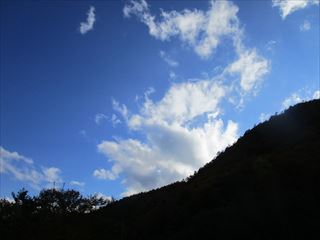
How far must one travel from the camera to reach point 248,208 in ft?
41.3

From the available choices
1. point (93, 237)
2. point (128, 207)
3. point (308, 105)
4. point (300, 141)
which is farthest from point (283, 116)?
point (93, 237)

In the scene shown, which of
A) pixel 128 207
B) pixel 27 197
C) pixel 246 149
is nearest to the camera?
pixel 27 197

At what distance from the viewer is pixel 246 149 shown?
1035 inches

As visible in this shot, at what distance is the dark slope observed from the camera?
453 inches

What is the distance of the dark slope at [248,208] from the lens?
37.7ft

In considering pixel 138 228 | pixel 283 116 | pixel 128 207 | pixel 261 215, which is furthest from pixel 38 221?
pixel 283 116

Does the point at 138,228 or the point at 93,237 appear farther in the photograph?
the point at 138,228

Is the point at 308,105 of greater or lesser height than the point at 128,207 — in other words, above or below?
above

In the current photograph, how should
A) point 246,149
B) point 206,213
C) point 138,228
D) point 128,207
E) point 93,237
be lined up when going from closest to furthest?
point 206,213 → point 93,237 → point 138,228 → point 246,149 → point 128,207

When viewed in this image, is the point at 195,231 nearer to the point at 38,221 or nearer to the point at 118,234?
the point at 118,234

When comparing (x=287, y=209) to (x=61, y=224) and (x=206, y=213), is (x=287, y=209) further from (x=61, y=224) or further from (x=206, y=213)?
(x=61, y=224)

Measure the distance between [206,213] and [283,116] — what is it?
16839 mm

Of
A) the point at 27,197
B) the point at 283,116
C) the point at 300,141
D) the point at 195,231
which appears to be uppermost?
the point at 283,116

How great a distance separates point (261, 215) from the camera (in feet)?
39.3
